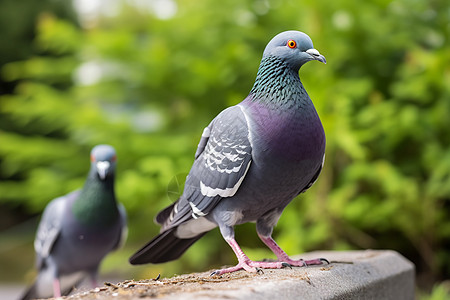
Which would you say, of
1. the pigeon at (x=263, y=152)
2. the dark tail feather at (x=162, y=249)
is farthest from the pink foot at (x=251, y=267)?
the dark tail feather at (x=162, y=249)

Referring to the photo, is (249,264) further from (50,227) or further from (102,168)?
(50,227)

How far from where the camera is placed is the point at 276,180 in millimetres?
2146

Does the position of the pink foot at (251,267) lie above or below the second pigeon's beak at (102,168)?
below

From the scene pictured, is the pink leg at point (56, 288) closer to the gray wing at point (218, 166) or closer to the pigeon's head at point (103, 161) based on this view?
the pigeon's head at point (103, 161)

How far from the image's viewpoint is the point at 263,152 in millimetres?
2131

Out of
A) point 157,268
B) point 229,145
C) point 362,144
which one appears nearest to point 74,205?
point 229,145

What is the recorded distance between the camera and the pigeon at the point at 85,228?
306 cm

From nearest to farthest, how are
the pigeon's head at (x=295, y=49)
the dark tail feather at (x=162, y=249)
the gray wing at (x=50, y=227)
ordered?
the pigeon's head at (x=295, y=49) → the dark tail feather at (x=162, y=249) → the gray wing at (x=50, y=227)

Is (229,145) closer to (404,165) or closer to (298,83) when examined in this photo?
(298,83)

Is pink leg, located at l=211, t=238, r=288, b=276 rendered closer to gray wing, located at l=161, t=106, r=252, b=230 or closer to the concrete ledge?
the concrete ledge

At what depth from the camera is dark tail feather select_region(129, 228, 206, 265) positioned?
8.50ft

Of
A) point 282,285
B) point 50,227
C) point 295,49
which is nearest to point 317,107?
point 295,49

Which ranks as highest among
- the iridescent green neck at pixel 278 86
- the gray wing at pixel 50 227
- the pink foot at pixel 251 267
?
the iridescent green neck at pixel 278 86

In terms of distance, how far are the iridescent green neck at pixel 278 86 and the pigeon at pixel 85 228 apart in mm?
1276
